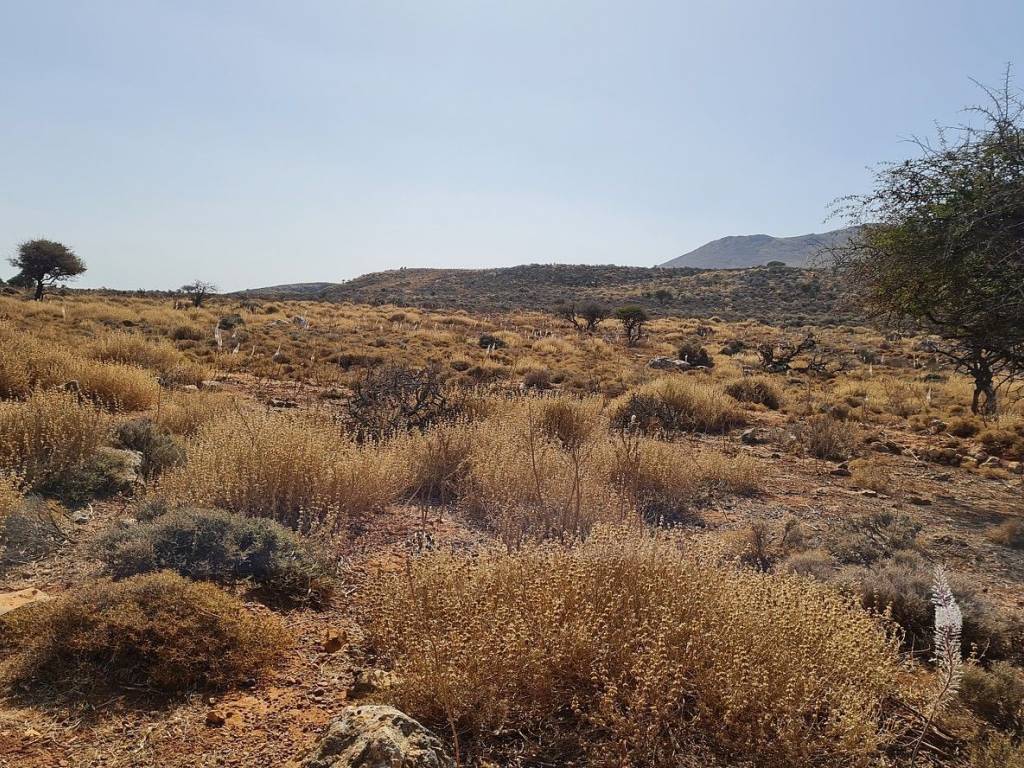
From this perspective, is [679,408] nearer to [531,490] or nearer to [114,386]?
[531,490]

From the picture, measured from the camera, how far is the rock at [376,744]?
1.98 metres

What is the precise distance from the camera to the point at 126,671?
105 inches

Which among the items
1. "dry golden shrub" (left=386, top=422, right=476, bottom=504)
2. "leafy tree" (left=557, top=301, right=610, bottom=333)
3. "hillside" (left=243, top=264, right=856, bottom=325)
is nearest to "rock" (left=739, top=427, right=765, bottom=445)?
"dry golden shrub" (left=386, top=422, right=476, bottom=504)

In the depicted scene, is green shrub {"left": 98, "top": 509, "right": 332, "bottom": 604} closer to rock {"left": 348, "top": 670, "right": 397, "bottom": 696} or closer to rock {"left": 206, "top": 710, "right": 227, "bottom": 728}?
rock {"left": 348, "top": 670, "right": 397, "bottom": 696}

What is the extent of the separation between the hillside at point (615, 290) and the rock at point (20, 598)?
39.1m

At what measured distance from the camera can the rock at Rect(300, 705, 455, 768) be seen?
1.98 meters

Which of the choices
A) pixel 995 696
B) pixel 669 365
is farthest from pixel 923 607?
pixel 669 365

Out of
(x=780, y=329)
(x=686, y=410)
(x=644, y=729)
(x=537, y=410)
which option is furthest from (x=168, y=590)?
(x=780, y=329)

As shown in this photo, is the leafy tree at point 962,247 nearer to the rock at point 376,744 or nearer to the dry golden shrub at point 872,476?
the dry golden shrub at point 872,476

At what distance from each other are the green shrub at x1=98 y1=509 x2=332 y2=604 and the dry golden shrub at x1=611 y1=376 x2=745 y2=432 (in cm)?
698

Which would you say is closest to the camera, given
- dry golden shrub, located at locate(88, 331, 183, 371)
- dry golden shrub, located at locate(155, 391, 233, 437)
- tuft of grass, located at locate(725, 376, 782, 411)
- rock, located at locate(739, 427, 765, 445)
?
dry golden shrub, located at locate(155, 391, 233, 437)

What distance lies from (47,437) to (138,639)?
332cm

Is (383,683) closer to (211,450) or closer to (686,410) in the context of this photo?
(211,450)

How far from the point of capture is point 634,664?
261cm
